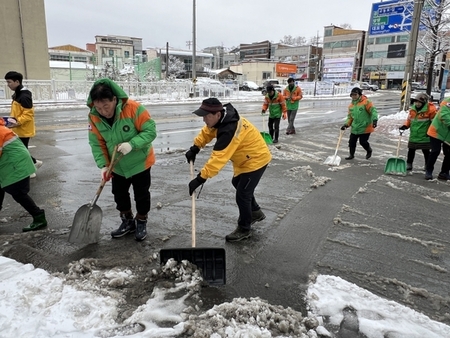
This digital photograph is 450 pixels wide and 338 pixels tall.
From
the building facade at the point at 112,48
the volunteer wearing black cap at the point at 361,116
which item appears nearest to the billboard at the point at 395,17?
the volunteer wearing black cap at the point at 361,116

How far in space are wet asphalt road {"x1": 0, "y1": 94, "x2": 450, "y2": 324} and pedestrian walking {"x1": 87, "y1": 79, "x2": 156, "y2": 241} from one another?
57cm

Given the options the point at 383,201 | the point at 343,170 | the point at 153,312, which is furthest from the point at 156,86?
the point at 153,312

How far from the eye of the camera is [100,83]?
3.12 m

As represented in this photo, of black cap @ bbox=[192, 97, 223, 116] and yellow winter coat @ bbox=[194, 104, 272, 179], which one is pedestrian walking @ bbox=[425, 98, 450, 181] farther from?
black cap @ bbox=[192, 97, 223, 116]

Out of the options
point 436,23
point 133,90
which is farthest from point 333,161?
A: point 133,90

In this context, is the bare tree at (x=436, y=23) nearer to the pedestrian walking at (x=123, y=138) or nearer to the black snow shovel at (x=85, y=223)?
the pedestrian walking at (x=123, y=138)

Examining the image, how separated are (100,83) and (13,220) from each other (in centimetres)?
228

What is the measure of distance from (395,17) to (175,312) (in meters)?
23.8

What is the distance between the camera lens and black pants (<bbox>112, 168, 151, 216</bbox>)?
3.59m

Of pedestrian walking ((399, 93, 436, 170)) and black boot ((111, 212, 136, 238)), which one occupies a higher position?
pedestrian walking ((399, 93, 436, 170))

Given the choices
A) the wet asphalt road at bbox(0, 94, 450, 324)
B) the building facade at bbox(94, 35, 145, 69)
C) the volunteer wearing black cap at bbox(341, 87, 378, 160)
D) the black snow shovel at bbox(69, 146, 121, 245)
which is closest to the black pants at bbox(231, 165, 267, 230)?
the wet asphalt road at bbox(0, 94, 450, 324)

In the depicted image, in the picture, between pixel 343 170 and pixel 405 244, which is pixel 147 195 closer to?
pixel 405 244

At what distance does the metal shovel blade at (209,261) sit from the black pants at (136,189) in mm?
831

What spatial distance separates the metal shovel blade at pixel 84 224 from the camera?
352 cm
